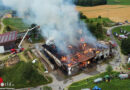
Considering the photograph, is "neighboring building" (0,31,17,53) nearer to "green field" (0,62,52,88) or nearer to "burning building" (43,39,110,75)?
"burning building" (43,39,110,75)

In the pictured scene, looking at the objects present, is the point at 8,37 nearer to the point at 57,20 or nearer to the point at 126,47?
the point at 57,20

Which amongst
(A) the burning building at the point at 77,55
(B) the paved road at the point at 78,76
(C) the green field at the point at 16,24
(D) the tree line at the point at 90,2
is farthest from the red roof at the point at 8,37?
(D) the tree line at the point at 90,2

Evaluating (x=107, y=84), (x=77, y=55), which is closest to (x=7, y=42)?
(x=77, y=55)

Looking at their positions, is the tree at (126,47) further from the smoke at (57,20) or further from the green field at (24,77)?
the green field at (24,77)

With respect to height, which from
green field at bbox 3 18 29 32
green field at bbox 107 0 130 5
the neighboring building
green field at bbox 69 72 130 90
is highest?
green field at bbox 107 0 130 5

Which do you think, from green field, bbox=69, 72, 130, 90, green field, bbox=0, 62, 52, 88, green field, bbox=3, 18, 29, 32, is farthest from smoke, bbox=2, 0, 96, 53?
green field, bbox=69, 72, 130, 90

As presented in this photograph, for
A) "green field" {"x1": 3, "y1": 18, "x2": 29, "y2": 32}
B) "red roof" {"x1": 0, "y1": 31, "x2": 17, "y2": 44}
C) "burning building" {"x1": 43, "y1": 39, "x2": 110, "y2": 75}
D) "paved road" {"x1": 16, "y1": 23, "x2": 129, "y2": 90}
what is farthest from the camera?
"green field" {"x1": 3, "y1": 18, "x2": 29, "y2": 32}
